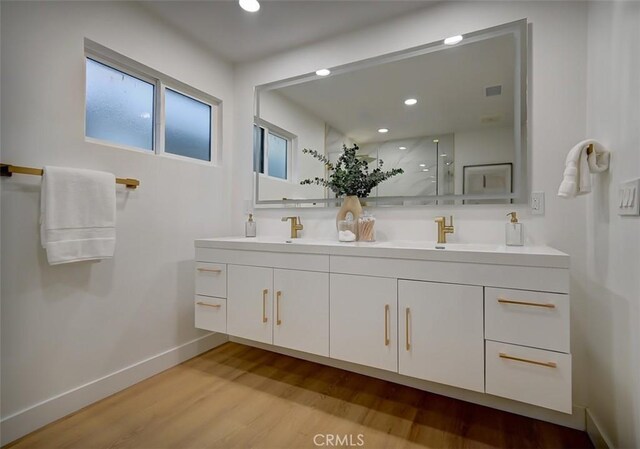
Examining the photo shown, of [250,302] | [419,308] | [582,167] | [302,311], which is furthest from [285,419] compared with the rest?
[582,167]

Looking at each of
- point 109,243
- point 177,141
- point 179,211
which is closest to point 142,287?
point 109,243

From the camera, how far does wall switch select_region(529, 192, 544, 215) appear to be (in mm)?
1633

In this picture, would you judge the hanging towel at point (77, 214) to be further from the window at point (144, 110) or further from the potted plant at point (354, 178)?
the potted plant at point (354, 178)

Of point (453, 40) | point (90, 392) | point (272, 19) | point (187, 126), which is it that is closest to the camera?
point (90, 392)

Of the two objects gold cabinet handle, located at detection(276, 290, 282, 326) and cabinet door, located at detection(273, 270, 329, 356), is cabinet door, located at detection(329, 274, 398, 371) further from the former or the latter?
gold cabinet handle, located at detection(276, 290, 282, 326)

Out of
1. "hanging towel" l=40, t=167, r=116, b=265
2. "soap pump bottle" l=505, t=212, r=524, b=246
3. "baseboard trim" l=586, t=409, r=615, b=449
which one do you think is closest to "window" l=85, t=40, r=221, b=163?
"hanging towel" l=40, t=167, r=116, b=265

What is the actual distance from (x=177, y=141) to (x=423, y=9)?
190 centimetres

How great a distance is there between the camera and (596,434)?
1410 millimetres

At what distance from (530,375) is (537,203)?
885mm

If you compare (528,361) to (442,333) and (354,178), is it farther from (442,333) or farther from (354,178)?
(354,178)

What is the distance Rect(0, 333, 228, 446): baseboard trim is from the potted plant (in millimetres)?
1502

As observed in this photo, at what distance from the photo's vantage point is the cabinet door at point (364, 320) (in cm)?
149

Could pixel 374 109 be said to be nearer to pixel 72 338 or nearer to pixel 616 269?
pixel 616 269

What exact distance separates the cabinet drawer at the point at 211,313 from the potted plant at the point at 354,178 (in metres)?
0.95
